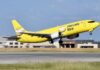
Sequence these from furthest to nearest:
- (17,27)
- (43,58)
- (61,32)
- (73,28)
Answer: (17,27), (61,32), (73,28), (43,58)

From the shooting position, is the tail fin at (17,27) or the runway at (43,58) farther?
the tail fin at (17,27)

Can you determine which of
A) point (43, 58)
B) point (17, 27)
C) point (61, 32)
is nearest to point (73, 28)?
point (61, 32)

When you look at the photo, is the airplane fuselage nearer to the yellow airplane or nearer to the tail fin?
the yellow airplane

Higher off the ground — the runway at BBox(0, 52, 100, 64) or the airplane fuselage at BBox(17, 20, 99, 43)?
the airplane fuselage at BBox(17, 20, 99, 43)

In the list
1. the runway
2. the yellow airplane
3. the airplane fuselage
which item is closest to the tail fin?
the yellow airplane

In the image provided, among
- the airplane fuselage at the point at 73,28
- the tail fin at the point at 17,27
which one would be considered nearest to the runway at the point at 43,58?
the airplane fuselage at the point at 73,28

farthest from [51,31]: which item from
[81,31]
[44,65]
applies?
[44,65]

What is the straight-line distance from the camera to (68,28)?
96.4m

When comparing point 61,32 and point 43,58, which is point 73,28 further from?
point 43,58

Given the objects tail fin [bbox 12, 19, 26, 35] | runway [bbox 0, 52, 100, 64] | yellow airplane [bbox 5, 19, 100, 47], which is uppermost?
tail fin [bbox 12, 19, 26, 35]

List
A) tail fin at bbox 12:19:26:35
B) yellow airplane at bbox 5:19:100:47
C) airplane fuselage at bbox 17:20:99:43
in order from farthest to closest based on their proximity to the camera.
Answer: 1. tail fin at bbox 12:19:26:35
2. yellow airplane at bbox 5:19:100:47
3. airplane fuselage at bbox 17:20:99:43

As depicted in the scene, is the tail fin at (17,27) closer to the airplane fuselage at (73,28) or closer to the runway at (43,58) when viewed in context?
the airplane fuselage at (73,28)

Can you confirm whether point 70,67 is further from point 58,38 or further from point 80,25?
point 58,38

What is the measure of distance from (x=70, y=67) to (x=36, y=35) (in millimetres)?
66616
